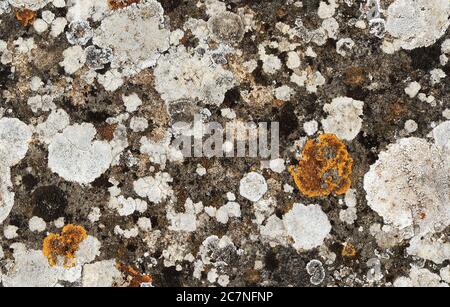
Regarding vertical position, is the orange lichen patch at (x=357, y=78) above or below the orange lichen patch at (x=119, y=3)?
below

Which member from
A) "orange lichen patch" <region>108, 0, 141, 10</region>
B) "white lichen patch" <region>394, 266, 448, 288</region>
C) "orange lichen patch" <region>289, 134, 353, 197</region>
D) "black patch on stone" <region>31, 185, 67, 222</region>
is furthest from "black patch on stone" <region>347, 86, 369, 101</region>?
"black patch on stone" <region>31, 185, 67, 222</region>

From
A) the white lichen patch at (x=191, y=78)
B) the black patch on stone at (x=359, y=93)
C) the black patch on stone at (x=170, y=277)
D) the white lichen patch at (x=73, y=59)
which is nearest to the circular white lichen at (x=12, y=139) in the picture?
the white lichen patch at (x=73, y=59)

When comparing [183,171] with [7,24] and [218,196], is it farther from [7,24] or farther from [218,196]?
[7,24]

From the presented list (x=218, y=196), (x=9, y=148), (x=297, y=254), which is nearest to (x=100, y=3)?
(x=9, y=148)

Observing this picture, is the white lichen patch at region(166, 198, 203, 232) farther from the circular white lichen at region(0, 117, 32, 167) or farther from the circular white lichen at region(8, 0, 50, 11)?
the circular white lichen at region(8, 0, 50, 11)

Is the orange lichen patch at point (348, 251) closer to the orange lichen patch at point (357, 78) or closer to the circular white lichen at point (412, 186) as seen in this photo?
the circular white lichen at point (412, 186)

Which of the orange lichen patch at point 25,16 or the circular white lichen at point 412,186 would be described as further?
the orange lichen patch at point 25,16
